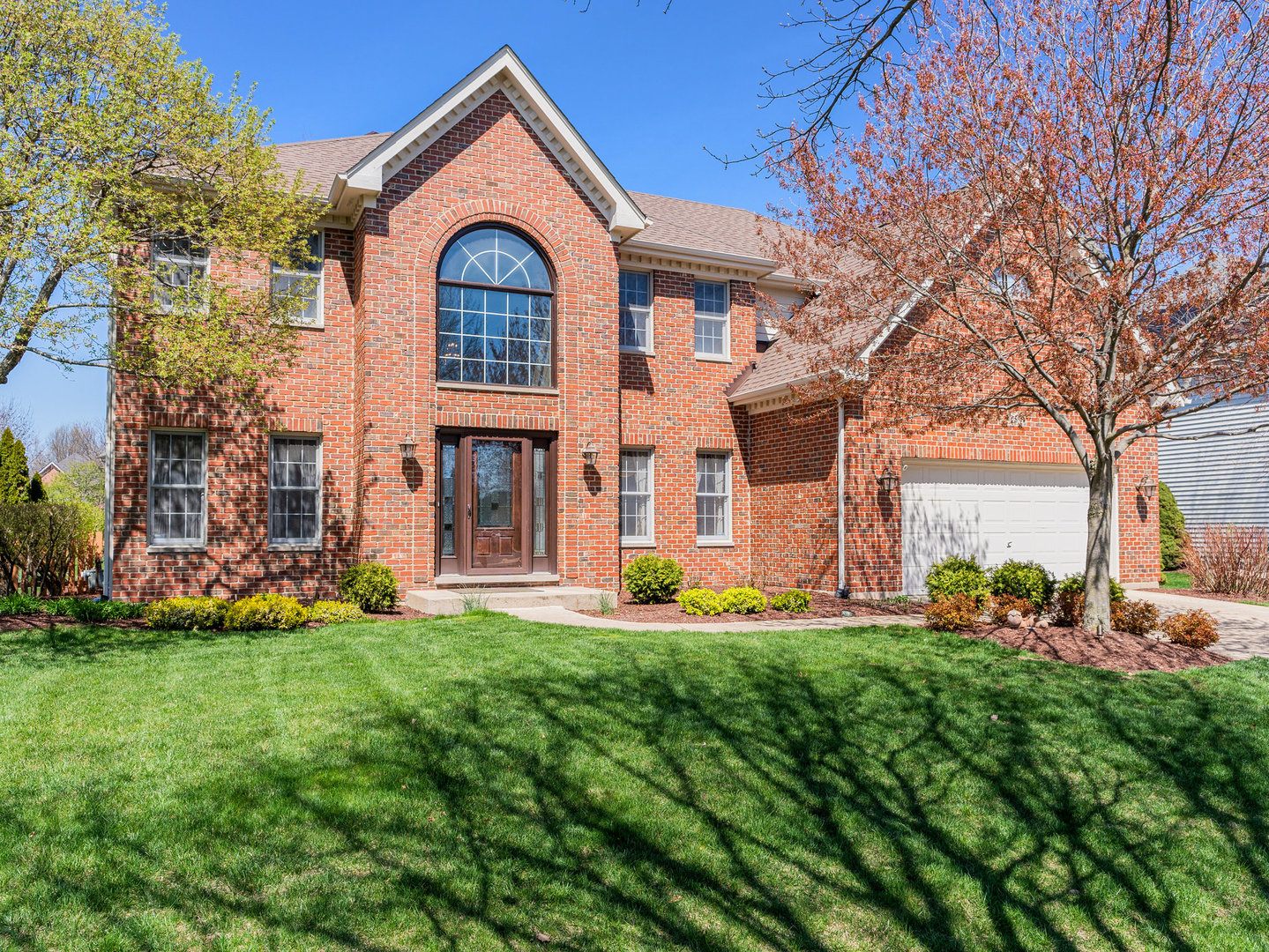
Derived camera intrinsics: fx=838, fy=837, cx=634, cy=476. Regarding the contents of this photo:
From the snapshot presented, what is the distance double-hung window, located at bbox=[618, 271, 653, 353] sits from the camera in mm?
16172

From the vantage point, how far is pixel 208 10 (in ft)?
35.2

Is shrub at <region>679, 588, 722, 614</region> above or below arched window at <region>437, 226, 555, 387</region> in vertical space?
below

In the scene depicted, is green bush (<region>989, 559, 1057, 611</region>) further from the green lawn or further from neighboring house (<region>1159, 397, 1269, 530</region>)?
neighboring house (<region>1159, 397, 1269, 530</region>)

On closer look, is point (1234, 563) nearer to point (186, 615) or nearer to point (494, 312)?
point (494, 312)

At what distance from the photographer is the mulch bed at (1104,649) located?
871 centimetres

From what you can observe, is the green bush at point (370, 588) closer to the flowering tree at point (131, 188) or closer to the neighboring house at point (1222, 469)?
the flowering tree at point (131, 188)

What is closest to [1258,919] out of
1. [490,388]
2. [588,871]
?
[588,871]

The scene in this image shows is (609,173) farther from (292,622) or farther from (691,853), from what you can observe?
(691,853)

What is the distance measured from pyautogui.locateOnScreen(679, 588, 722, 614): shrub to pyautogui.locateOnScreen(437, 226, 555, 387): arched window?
4.54m

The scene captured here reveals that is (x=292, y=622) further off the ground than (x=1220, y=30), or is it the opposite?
(x=1220, y=30)

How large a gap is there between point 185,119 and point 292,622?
263 inches

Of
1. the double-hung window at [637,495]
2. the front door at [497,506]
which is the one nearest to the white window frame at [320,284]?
the front door at [497,506]

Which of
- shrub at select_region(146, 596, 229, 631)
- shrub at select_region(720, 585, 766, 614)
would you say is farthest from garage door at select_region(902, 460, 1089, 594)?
shrub at select_region(146, 596, 229, 631)

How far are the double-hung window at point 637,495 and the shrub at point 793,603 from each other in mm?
3937
